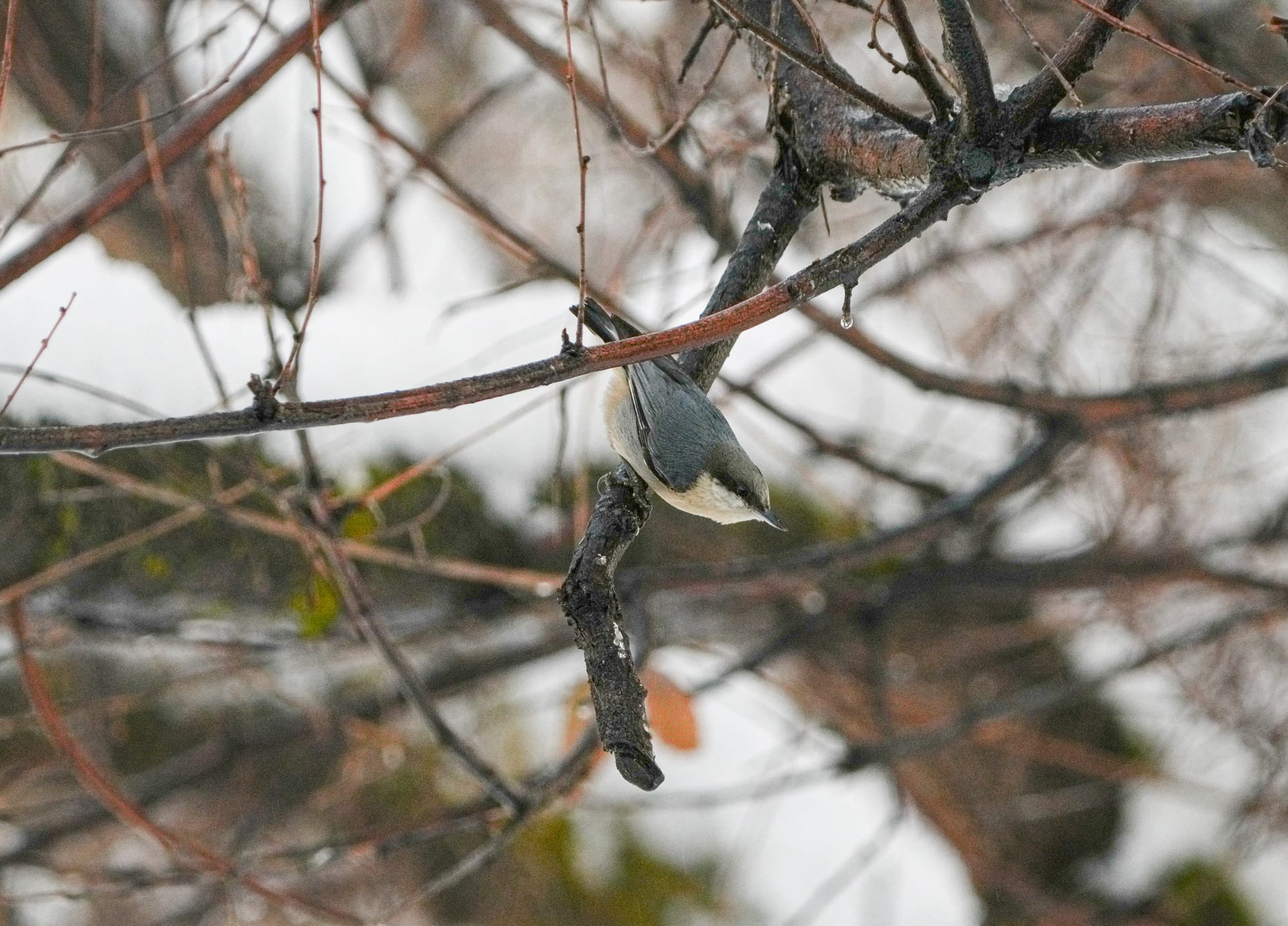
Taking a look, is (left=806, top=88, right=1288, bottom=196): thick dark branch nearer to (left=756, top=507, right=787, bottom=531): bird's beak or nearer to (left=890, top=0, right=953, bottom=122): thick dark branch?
(left=890, top=0, right=953, bottom=122): thick dark branch

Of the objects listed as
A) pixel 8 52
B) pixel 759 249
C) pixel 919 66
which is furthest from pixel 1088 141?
pixel 8 52

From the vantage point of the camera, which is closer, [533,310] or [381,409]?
[381,409]

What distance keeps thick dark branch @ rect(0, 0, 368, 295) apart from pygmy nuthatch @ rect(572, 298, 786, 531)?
0.75 meters

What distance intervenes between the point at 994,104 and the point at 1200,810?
3.28 meters

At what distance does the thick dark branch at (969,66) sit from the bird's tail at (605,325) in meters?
0.69

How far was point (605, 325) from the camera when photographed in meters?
1.72

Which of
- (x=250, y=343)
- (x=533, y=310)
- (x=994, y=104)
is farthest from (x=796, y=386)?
(x=994, y=104)

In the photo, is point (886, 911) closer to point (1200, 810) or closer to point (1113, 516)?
point (1200, 810)

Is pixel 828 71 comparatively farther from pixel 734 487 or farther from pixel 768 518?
pixel 768 518

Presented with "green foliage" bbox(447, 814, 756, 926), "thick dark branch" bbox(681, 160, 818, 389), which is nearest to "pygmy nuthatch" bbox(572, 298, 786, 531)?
"thick dark branch" bbox(681, 160, 818, 389)

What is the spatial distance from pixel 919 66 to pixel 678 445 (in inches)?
28.0

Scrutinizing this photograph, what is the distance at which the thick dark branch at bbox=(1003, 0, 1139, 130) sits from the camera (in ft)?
3.55

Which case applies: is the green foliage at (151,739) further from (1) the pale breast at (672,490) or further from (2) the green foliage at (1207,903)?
(2) the green foliage at (1207,903)

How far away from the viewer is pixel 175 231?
5.81ft
